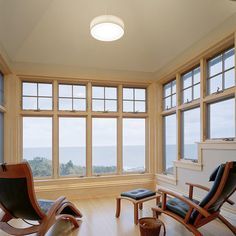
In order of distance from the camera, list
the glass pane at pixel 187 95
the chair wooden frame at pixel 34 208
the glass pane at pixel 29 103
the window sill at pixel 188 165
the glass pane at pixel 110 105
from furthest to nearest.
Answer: the glass pane at pixel 110 105 < the glass pane at pixel 29 103 < the glass pane at pixel 187 95 < the window sill at pixel 188 165 < the chair wooden frame at pixel 34 208

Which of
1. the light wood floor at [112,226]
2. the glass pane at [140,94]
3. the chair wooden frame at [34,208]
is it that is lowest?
the light wood floor at [112,226]

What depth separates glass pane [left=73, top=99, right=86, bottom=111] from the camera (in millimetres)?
5188

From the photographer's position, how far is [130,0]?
3.78 metres

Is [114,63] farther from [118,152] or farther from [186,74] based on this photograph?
[118,152]

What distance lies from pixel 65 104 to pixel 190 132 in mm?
2752

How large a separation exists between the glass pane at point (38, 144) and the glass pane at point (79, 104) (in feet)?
2.07

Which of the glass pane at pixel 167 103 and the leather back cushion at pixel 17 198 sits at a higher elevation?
the glass pane at pixel 167 103

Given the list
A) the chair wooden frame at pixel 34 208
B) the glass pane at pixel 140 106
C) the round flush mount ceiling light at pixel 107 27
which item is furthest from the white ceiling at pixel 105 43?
the chair wooden frame at pixel 34 208

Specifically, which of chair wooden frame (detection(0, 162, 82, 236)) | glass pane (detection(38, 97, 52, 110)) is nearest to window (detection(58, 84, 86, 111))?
glass pane (detection(38, 97, 52, 110))

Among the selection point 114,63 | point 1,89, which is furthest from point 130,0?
point 1,89

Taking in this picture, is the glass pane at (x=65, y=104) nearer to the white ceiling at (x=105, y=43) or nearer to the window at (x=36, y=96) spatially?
the window at (x=36, y=96)

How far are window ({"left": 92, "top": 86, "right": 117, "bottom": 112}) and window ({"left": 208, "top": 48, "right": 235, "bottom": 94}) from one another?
2284mm

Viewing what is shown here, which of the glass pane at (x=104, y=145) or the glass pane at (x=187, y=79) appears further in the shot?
the glass pane at (x=104, y=145)

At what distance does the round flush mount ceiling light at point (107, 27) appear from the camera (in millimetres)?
3113
